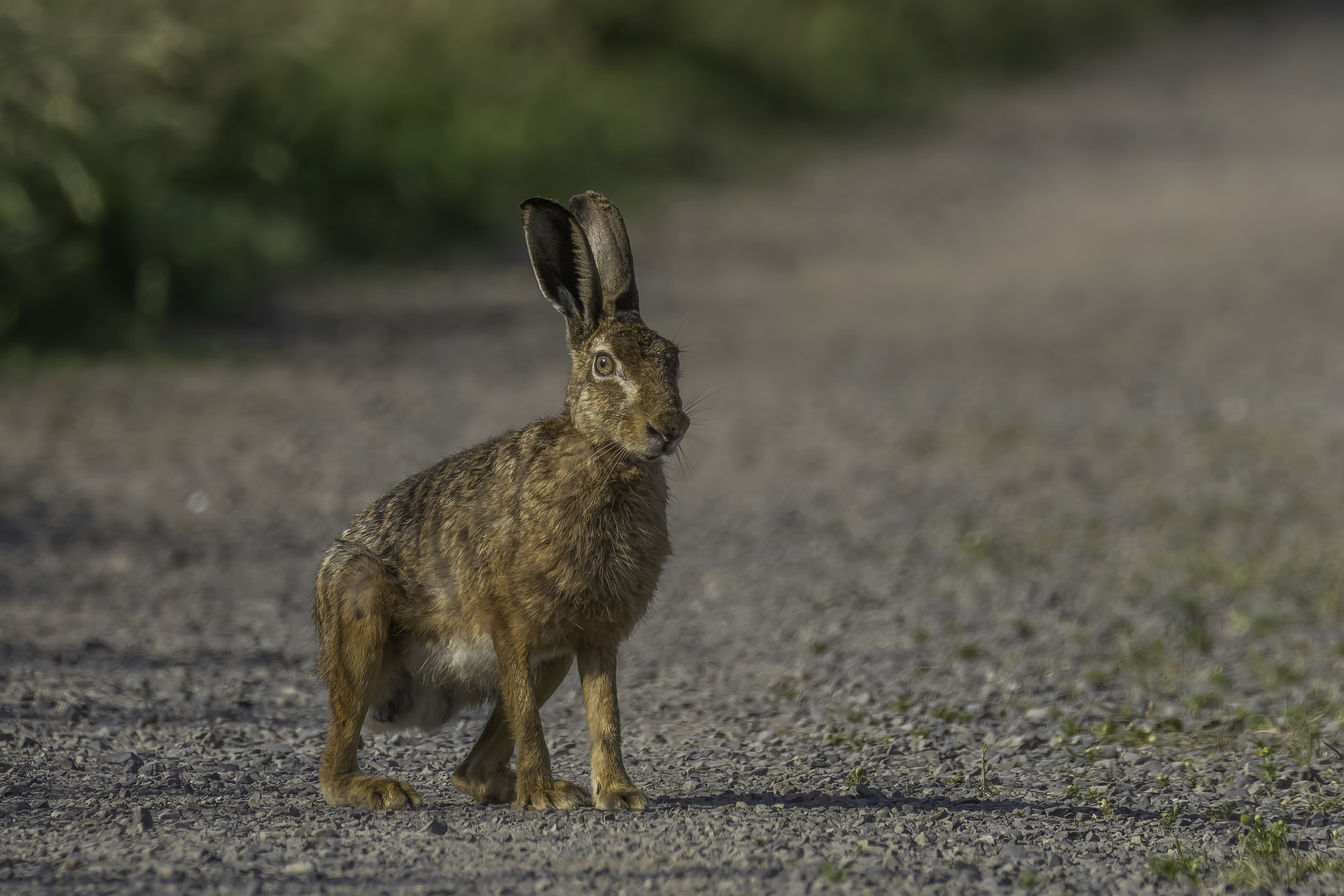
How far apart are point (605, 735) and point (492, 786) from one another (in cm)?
54

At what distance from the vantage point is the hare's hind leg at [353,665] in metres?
4.76

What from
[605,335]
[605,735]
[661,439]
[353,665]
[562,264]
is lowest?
[605,735]

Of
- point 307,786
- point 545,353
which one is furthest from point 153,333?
point 307,786

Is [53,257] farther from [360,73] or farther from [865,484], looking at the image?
[865,484]

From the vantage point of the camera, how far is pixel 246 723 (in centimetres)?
606

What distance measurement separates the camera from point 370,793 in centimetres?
478

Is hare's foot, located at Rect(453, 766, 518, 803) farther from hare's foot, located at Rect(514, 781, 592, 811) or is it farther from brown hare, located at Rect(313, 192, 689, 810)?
hare's foot, located at Rect(514, 781, 592, 811)

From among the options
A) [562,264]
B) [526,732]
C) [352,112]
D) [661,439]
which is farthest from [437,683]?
[352,112]

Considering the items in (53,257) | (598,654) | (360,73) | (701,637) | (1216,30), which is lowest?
(701,637)

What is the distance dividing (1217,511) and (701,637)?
365 centimetres

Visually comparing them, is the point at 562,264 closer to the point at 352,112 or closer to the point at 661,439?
the point at 661,439

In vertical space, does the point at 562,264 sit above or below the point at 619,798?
above

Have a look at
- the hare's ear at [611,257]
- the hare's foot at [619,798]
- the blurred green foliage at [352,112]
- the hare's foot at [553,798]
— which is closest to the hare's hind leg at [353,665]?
the hare's foot at [553,798]

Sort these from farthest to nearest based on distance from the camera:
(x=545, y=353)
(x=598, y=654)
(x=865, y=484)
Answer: (x=545, y=353) → (x=865, y=484) → (x=598, y=654)
